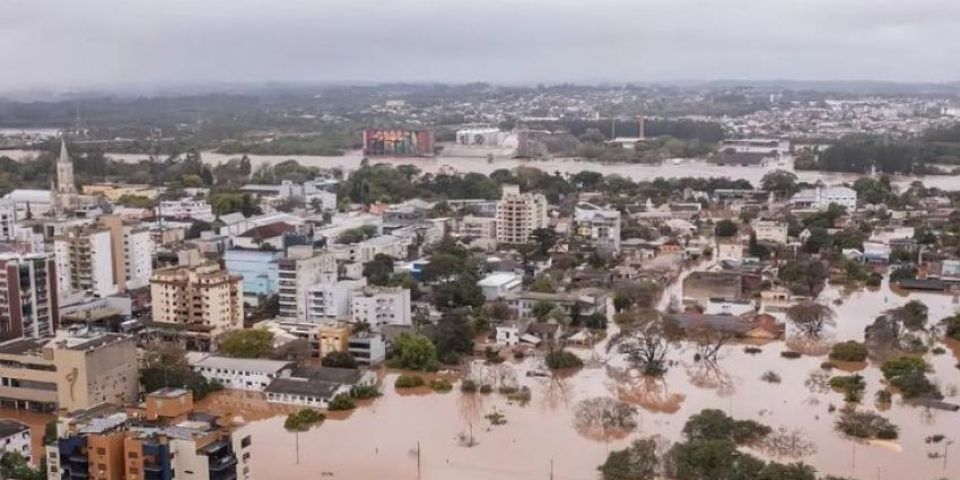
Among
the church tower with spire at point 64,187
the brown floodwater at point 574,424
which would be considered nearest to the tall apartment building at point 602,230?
the brown floodwater at point 574,424

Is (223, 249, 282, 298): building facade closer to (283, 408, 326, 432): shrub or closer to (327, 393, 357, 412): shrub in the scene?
(327, 393, 357, 412): shrub

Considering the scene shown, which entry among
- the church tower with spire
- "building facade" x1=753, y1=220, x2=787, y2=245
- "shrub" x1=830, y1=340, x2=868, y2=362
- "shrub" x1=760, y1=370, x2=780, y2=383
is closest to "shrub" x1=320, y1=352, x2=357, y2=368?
"shrub" x1=760, y1=370, x2=780, y2=383

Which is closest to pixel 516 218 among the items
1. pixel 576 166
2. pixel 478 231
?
pixel 478 231

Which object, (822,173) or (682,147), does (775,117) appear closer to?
(682,147)

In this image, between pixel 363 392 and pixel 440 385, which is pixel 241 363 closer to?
pixel 363 392

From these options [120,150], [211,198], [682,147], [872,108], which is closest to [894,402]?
[211,198]

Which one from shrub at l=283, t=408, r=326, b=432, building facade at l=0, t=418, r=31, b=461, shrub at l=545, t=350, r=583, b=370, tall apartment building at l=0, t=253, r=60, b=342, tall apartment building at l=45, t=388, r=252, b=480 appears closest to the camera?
tall apartment building at l=45, t=388, r=252, b=480
